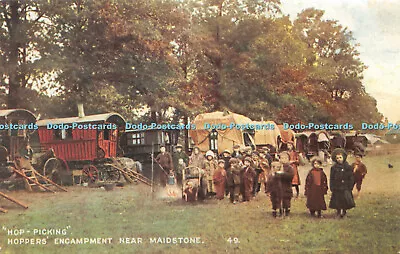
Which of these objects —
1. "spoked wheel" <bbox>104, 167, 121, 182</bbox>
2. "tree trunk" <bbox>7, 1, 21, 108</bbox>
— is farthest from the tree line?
"spoked wheel" <bbox>104, 167, 121, 182</bbox>

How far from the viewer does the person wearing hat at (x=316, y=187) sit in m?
4.38

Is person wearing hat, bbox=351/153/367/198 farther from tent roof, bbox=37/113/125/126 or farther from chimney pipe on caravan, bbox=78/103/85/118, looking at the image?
chimney pipe on caravan, bbox=78/103/85/118

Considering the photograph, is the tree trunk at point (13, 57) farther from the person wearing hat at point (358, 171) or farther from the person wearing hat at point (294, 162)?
the person wearing hat at point (358, 171)

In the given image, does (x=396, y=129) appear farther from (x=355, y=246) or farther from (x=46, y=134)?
(x=46, y=134)

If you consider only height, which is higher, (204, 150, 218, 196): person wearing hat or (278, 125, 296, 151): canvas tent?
(278, 125, 296, 151): canvas tent

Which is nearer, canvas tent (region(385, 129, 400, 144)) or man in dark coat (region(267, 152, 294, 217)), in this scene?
man in dark coat (region(267, 152, 294, 217))

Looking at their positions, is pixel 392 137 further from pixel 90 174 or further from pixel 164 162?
pixel 90 174

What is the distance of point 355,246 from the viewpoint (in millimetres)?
4293

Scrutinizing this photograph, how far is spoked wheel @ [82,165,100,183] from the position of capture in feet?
15.3

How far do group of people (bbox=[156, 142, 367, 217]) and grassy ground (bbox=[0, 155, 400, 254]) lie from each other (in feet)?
0.25

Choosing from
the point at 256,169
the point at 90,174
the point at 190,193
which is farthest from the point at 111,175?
the point at 256,169

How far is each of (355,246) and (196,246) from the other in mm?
1396

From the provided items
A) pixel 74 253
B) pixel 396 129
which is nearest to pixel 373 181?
pixel 396 129

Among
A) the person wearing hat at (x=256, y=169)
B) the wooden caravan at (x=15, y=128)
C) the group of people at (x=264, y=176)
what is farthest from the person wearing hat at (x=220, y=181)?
the wooden caravan at (x=15, y=128)
